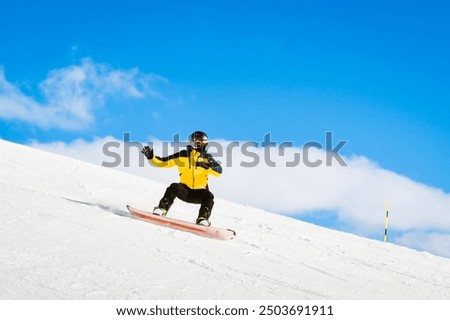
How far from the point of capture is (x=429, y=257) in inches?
347

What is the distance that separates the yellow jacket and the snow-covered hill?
1145 millimetres

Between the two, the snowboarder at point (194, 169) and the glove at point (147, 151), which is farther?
the glove at point (147, 151)

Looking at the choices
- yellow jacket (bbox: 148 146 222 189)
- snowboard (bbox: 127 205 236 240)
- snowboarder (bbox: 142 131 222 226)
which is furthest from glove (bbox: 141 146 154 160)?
snowboard (bbox: 127 205 236 240)

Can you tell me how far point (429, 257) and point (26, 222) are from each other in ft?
21.5

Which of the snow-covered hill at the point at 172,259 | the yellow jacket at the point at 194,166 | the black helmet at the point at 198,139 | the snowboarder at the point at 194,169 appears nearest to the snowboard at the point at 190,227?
the snow-covered hill at the point at 172,259

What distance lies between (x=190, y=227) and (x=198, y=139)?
1627 millimetres

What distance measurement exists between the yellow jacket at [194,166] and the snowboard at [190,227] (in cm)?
103

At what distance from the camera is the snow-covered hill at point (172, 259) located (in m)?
4.35

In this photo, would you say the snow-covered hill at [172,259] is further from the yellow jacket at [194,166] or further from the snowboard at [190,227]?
the yellow jacket at [194,166]

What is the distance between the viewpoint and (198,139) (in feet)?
27.9

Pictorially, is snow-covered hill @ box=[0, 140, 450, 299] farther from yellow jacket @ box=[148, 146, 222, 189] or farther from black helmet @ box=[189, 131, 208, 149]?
black helmet @ box=[189, 131, 208, 149]

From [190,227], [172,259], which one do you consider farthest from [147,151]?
[172,259]

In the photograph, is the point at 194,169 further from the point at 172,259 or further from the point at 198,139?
the point at 172,259
